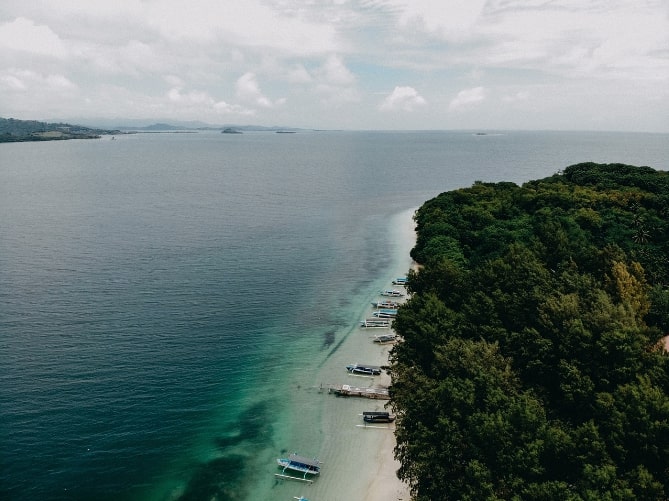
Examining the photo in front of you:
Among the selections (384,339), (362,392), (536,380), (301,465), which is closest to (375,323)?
(384,339)

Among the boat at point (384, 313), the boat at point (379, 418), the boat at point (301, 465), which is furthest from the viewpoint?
the boat at point (384, 313)

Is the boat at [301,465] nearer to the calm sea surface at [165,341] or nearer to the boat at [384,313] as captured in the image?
the calm sea surface at [165,341]

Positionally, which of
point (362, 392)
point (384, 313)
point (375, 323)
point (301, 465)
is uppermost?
point (384, 313)

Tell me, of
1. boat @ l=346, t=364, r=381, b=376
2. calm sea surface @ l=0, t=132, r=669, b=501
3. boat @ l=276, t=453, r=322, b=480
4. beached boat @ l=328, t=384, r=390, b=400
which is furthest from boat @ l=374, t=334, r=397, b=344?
boat @ l=276, t=453, r=322, b=480

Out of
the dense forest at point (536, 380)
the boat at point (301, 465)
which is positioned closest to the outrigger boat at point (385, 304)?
the dense forest at point (536, 380)

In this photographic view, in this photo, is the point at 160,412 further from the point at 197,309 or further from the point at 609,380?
the point at 609,380

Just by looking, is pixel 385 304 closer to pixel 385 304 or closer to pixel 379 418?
pixel 385 304

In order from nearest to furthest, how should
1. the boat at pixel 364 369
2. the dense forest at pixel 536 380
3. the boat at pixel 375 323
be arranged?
1. the dense forest at pixel 536 380
2. the boat at pixel 364 369
3. the boat at pixel 375 323
